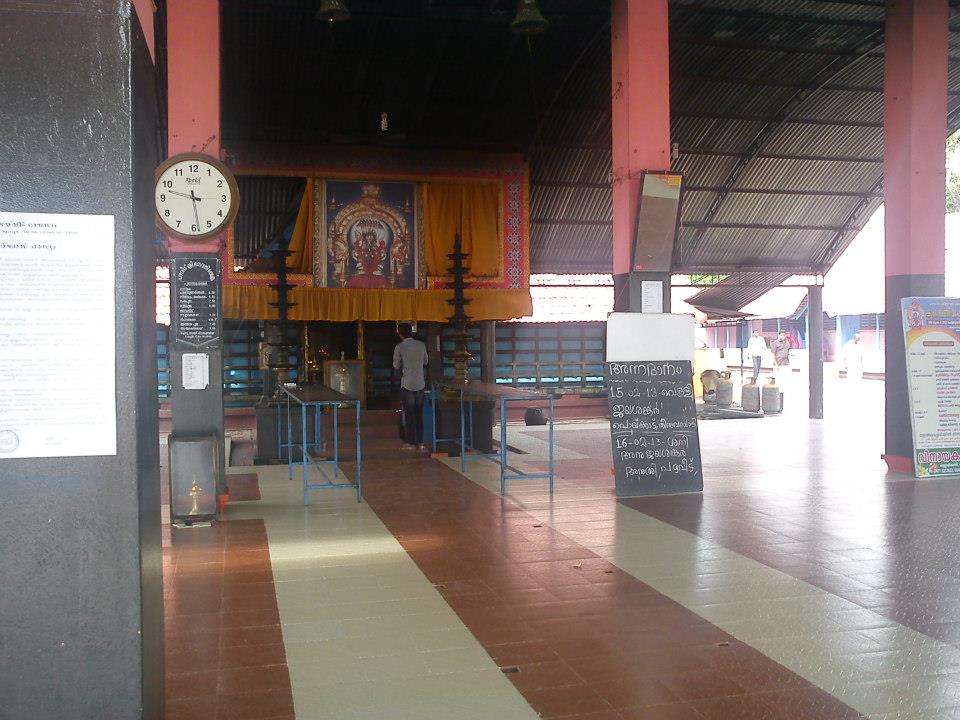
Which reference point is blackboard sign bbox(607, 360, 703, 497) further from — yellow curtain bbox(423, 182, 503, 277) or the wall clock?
yellow curtain bbox(423, 182, 503, 277)

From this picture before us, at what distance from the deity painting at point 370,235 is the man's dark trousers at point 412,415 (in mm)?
2638

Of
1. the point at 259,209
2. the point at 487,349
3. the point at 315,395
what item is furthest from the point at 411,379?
the point at 259,209

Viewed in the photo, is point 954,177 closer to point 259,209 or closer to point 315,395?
point 259,209

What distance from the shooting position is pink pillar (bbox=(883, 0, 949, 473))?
28.1 feet

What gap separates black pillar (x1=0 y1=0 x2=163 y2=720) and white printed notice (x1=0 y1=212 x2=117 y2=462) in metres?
0.03

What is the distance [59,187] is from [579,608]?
3.36 metres

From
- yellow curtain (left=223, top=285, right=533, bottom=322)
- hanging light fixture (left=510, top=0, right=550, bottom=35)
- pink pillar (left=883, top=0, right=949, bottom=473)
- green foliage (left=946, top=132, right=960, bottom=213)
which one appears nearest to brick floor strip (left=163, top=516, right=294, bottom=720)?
hanging light fixture (left=510, top=0, right=550, bottom=35)

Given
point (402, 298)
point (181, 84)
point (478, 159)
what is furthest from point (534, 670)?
point (478, 159)

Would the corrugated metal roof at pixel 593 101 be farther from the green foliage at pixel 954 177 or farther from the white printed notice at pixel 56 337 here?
the green foliage at pixel 954 177

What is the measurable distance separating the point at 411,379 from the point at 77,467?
28.0 feet

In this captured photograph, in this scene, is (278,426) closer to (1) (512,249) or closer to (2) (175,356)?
(2) (175,356)

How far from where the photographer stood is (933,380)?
27.7 feet

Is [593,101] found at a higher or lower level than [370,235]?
higher

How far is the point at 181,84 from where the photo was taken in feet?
23.5
